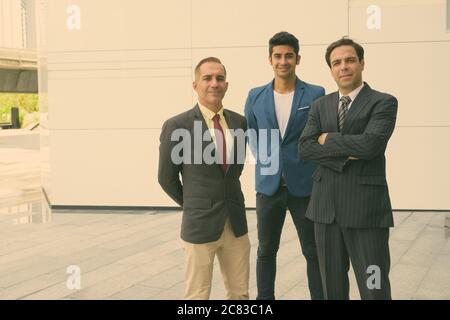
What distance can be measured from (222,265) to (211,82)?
1228 millimetres

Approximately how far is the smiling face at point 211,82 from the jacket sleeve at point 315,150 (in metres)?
0.66

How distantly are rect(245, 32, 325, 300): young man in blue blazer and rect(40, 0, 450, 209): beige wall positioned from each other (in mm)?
→ 5027

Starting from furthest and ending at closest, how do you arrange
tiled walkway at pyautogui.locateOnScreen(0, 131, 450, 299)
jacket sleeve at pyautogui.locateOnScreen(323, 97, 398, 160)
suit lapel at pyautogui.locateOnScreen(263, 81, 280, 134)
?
tiled walkway at pyautogui.locateOnScreen(0, 131, 450, 299) → suit lapel at pyautogui.locateOnScreen(263, 81, 280, 134) → jacket sleeve at pyautogui.locateOnScreen(323, 97, 398, 160)

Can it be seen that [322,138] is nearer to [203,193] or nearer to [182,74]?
[203,193]

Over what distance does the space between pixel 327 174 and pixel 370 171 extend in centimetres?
27

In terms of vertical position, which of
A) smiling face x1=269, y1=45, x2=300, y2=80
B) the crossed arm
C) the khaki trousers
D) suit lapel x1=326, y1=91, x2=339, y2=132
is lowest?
A: the khaki trousers

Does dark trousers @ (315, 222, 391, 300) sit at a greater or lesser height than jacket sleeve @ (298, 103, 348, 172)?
lesser

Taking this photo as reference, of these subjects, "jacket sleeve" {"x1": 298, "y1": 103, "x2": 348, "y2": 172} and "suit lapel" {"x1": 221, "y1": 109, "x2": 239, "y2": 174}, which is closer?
"jacket sleeve" {"x1": 298, "y1": 103, "x2": 348, "y2": 172}

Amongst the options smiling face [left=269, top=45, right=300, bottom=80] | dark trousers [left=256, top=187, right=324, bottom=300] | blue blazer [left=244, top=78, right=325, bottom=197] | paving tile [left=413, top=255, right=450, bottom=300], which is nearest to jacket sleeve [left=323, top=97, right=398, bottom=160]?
blue blazer [left=244, top=78, right=325, bottom=197]

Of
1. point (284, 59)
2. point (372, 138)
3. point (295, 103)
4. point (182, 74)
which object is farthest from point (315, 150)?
point (182, 74)

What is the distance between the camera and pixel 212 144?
10.5 feet

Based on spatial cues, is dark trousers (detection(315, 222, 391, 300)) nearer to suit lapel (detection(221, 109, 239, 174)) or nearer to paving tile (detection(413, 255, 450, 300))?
suit lapel (detection(221, 109, 239, 174))

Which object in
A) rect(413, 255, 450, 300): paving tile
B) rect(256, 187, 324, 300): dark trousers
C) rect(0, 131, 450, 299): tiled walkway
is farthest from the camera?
rect(0, 131, 450, 299): tiled walkway

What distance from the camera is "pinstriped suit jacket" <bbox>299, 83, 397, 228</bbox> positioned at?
309 cm
